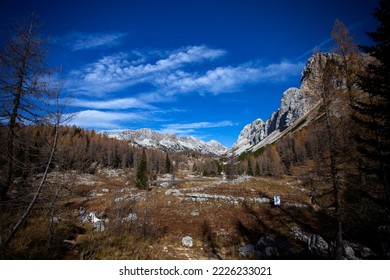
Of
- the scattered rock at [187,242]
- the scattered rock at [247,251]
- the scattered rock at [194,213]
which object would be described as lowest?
the scattered rock at [247,251]

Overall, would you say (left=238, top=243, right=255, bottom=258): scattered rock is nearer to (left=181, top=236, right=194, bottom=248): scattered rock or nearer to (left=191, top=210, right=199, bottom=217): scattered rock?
(left=181, top=236, right=194, bottom=248): scattered rock

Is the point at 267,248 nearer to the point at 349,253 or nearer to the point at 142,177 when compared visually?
the point at 349,253

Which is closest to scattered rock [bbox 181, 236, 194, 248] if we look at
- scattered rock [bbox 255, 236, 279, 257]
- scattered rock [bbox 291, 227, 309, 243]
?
scattered rock [bbox 255, 236, 279, 257]

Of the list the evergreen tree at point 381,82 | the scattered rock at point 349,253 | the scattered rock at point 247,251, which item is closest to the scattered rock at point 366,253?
the scattered rock at point 349,253

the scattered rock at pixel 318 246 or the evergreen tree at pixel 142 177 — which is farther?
the evergreen tree at pixel 142 177

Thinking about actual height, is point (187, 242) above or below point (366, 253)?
above

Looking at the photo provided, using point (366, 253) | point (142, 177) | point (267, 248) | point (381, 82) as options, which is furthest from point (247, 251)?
point (142, 177)

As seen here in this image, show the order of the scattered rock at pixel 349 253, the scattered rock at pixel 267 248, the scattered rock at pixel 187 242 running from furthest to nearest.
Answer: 1. the scattered rock at pixel 187 242
2. the scattered rock at pixel 267 248
3. the scattered rock at pixel 349 253

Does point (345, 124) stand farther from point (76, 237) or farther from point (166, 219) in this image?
point (166, 219)

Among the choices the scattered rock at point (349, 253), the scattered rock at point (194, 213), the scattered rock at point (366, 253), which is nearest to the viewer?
the scattered rock at point (349, 253)

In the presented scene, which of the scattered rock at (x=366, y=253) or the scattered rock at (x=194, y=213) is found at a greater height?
the scattered rock at (x=194, y=213)

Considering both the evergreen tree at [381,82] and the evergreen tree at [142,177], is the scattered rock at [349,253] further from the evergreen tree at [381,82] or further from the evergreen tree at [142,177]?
the evergreen tree at [142,177]
